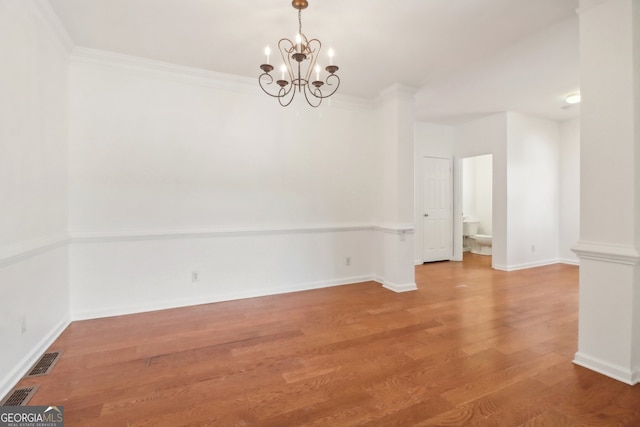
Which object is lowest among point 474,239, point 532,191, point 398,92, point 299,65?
point 474,239

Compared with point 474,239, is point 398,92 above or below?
above

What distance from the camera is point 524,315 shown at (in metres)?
3.02

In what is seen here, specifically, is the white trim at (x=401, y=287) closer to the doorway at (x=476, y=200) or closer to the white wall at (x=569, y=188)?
the doorway at (x=476, y=200)

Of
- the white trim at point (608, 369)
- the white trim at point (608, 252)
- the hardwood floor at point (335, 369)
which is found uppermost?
the white trim at point (608, 252)

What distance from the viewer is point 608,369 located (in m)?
1.94

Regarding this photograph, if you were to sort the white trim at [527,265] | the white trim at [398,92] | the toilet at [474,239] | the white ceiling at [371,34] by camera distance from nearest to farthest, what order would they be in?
1. the white ceiling at [371,34]
2. the white trim at [398,92]
3. the white trim at [527,265]
4. the toilet at [474,239]

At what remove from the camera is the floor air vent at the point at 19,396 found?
169cm

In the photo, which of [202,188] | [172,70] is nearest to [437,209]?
[202,188]

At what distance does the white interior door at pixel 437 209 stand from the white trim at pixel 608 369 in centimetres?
364

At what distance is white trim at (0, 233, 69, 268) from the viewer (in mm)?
1788

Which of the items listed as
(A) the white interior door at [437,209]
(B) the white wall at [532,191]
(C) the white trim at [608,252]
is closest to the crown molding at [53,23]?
(C) the white trim at [608,252]

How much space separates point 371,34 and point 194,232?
2.73 metres

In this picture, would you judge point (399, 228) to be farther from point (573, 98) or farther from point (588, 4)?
point (573, 98)

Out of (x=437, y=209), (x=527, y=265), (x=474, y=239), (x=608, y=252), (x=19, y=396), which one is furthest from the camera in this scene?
(x=474, y=239)
